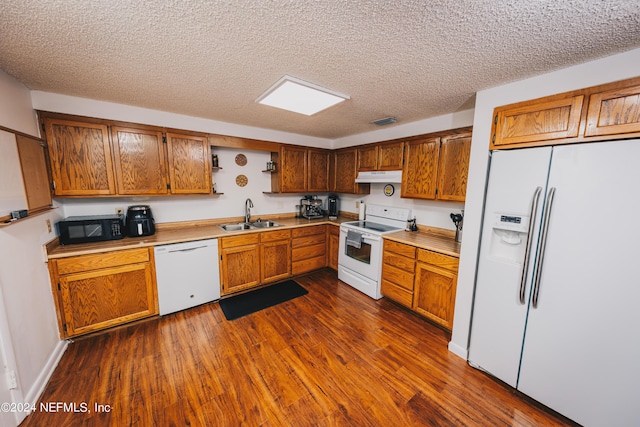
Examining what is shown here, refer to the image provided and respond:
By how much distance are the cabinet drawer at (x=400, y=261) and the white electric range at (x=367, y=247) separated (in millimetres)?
91

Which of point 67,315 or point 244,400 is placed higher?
point 67,315

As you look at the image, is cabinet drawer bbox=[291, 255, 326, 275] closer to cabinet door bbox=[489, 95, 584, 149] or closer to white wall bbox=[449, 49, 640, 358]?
white wall bbox=[449, 49, 640, 358]

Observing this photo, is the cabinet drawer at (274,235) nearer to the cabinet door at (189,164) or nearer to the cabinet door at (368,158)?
the cabinet door at (189,164)

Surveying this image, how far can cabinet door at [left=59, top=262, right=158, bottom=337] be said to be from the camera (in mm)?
2090

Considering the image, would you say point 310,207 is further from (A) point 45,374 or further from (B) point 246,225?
(A) point 45,374

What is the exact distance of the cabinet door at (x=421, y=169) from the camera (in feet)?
8.68

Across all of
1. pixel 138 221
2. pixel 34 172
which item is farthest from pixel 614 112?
pixel 34 172

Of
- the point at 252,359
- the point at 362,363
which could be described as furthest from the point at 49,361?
the point at 362,363

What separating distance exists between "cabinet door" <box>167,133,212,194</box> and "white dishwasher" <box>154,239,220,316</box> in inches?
28.7

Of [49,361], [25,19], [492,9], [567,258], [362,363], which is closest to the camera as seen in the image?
[492,9]

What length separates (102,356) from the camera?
2.00 m

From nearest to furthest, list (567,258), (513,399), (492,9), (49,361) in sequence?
(492,9) < (567,258) < (513,399) < (49,361)

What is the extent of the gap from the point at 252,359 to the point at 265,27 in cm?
245

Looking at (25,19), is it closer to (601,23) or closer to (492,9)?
(492,9)
